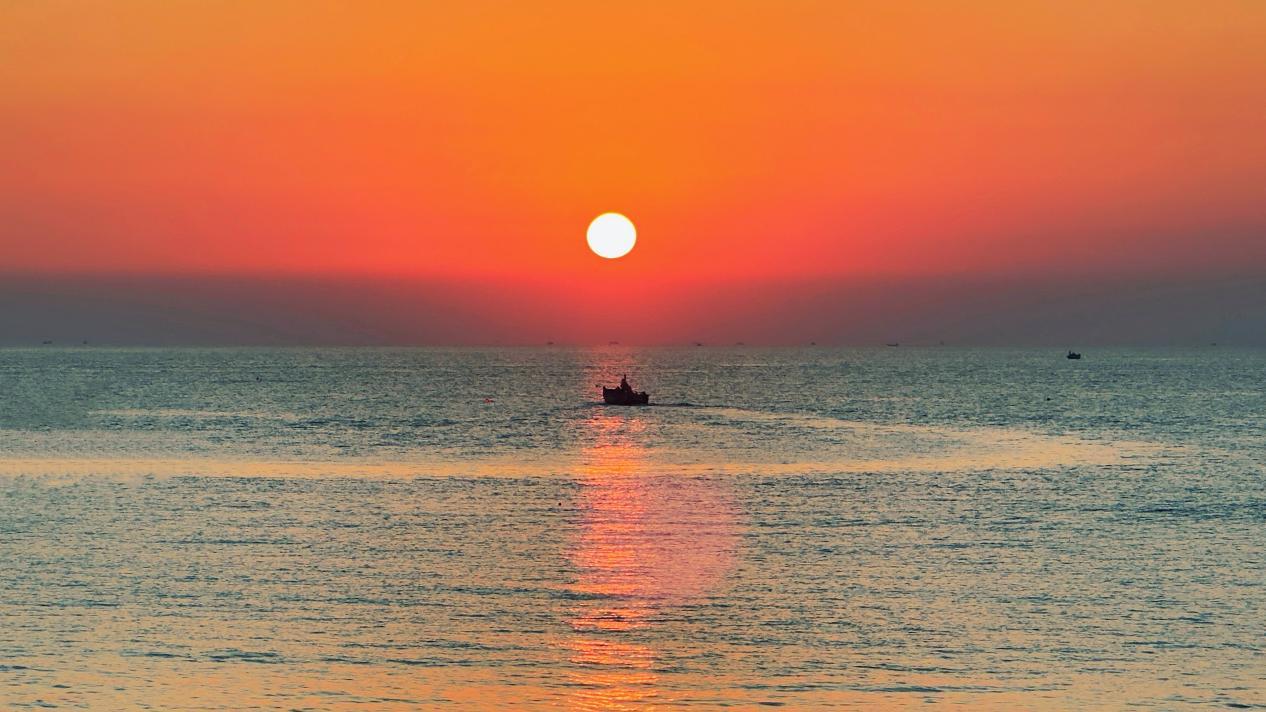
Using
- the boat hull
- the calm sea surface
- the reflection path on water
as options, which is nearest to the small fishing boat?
the boat hull

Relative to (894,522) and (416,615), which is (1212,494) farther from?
(416,615)

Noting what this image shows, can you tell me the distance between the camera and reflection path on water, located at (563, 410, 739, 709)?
2978cm

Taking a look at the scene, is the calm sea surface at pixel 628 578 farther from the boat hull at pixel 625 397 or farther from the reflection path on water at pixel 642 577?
the boat hull at pixel 625 397

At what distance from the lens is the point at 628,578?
41406 millimetres

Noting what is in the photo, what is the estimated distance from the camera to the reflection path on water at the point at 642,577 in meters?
29.8

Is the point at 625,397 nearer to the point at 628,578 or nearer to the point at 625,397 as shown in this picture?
the point at 625,397

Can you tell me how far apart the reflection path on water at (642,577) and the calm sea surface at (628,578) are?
14 cm

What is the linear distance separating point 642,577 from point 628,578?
1.50ft

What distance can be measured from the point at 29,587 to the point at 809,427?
296 ft

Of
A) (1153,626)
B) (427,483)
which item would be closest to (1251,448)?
(427,483)

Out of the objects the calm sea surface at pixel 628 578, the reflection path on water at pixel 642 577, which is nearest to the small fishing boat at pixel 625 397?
the calm sea surface at pixel 628 578

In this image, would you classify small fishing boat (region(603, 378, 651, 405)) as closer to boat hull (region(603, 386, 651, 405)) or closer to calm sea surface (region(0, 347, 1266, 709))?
boat hull (region(603, 386, 651, 405))

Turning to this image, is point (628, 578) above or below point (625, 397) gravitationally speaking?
below

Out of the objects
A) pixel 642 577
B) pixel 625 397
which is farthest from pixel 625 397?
pixel 642 577
